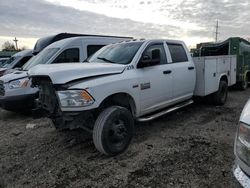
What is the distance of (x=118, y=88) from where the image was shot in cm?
465

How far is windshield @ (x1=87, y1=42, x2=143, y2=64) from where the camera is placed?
210 inches

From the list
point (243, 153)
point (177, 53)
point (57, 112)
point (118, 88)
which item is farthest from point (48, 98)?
point (243, 153)

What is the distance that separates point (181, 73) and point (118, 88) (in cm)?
224

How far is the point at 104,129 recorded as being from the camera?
4305 millimetres

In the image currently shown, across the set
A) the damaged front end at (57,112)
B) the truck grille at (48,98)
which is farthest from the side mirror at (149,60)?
the truck grille at (48,98)

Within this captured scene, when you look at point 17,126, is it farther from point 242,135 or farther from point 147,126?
point 242,135

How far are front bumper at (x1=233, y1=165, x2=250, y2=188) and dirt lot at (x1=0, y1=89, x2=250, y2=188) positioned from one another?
58.3 inches

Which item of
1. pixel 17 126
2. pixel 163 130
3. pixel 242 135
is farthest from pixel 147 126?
pixel 242 135

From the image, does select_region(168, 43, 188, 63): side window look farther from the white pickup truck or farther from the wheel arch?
the wheel arch

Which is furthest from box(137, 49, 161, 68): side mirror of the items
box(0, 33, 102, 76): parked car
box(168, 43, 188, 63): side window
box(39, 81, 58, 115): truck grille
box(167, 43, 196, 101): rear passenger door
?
box(0, 33, 102, 76): parked car

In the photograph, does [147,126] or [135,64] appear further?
[147,126]

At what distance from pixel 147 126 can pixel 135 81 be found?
5.19 feet

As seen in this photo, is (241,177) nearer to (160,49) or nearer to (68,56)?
(160,49)

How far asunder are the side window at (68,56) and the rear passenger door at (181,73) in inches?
127
